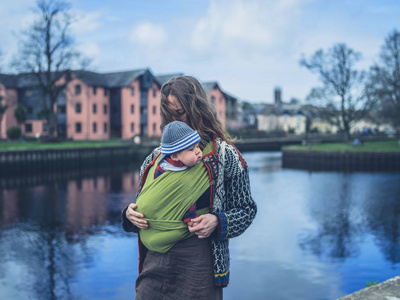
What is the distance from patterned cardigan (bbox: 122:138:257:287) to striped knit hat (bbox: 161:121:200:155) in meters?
0.16

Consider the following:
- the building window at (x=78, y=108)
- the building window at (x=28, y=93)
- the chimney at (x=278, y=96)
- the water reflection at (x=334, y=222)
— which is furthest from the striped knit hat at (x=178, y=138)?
the chimney at (x=278, y=96)

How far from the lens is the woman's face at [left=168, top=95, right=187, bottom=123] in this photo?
2.54 meters

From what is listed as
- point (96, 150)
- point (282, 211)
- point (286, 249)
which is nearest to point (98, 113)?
point (96, 150)

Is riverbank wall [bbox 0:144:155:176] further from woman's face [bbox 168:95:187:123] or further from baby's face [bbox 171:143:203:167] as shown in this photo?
baby's face [bbox 171:143:203:167]

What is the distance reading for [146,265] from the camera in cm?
251

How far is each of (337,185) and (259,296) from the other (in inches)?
709

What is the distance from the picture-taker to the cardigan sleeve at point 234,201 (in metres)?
2.39

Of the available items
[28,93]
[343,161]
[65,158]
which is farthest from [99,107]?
[343,161]

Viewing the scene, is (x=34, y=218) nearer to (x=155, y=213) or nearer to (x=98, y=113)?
(x=155, y=213)

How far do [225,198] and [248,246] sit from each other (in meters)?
9.35

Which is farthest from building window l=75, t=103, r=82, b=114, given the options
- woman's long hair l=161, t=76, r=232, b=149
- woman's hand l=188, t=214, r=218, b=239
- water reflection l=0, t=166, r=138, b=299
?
woman's hand l=188, t=214, r=218, b=239

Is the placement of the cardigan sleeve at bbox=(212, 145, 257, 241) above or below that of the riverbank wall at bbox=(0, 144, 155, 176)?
above

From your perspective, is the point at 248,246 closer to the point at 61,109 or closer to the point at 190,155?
the point at 190,155

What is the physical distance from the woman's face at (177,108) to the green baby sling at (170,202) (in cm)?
39
